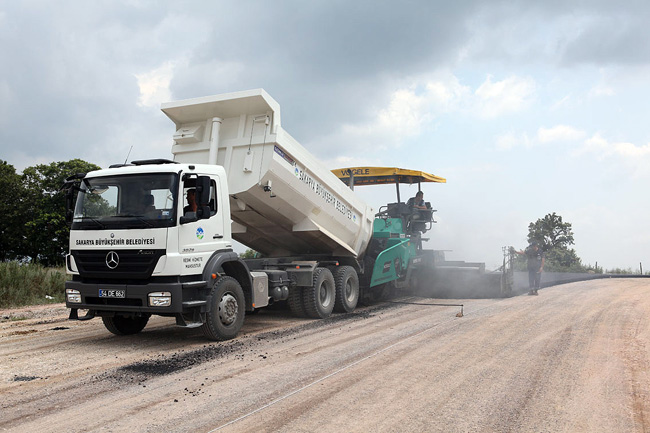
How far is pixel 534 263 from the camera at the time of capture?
A: 16.2m

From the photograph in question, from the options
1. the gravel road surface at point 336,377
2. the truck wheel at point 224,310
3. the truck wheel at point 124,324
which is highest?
the truck wheel at point 224,310

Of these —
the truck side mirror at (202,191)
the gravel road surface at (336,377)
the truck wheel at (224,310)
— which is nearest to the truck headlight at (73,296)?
the gravel road surface at (336,377)

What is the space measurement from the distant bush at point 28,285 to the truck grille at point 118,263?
6.86 m

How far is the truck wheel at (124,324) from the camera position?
809 centimetres

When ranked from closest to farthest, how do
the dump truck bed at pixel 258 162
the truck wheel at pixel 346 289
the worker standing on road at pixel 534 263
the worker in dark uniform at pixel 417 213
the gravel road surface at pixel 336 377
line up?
the gravel road surface at pixel 336 377, the dump truck bed at pixel 258 162, the truck wheel at pixel 346 289, the worker in dark uniform at pixel 417 213, the worker standing on road at pixel 534 263

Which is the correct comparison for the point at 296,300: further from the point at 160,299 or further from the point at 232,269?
the point at 160,299

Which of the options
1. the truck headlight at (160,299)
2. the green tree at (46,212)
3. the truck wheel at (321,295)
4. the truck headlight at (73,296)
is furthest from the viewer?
the green tree at (46,212)

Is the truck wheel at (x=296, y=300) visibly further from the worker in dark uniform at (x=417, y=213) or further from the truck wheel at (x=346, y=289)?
the worker in dark uniform at (x=417, y=213)

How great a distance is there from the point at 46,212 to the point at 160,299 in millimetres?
32635

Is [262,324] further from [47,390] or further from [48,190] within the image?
[48,190]

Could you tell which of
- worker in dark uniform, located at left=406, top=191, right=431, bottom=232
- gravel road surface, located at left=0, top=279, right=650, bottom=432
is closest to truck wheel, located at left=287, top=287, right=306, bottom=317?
gravel road surface, located at left=0, top=279, right=650, bottom=432

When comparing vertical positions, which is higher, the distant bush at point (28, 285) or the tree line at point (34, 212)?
the tree line at point (34, 212)

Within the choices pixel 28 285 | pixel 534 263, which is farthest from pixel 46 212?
pixel 534 263

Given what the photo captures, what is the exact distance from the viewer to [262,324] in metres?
9.41
